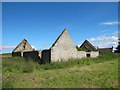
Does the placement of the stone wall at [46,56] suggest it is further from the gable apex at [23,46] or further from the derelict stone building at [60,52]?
the gable apex at [23,46]

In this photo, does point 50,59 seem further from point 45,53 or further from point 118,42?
point 118,42

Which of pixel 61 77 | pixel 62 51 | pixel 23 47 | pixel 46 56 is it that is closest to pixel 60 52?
pixel 62 51

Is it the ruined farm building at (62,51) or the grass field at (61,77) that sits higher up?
the ruined farm building at (62,51)

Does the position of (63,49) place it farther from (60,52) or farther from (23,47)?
(23,47)

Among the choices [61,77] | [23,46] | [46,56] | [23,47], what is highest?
[23,46]

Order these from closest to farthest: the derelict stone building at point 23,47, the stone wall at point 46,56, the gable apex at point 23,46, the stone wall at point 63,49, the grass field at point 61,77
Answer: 1. the grass field at point 61,77
2. the stone wall at point 46,56
3. the stone wall at point 63,49
4. the derelict stone building at point 23,47
5. the gable apex at point 23,46

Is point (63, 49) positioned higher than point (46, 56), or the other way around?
point (63, 49)

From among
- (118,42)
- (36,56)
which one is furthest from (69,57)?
(118,42)

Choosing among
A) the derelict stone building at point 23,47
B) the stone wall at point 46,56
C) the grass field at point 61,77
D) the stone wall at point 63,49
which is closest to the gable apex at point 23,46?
the derelict stone building at point 23,47

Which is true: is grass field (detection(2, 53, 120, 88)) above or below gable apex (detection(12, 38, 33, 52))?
below

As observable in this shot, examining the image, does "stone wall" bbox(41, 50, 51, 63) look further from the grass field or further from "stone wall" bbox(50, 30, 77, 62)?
the grass field

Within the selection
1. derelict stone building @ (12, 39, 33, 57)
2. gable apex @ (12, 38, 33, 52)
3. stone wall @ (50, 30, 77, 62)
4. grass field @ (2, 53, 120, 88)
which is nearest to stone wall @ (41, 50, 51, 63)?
stone wall @ (50, 30, 77, 62)

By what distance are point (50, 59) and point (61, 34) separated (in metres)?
4.46

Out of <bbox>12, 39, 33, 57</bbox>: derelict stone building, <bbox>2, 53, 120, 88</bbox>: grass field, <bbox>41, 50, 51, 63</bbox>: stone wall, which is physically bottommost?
<bbox>2, 53, 120, 88</bbox>: grass field
